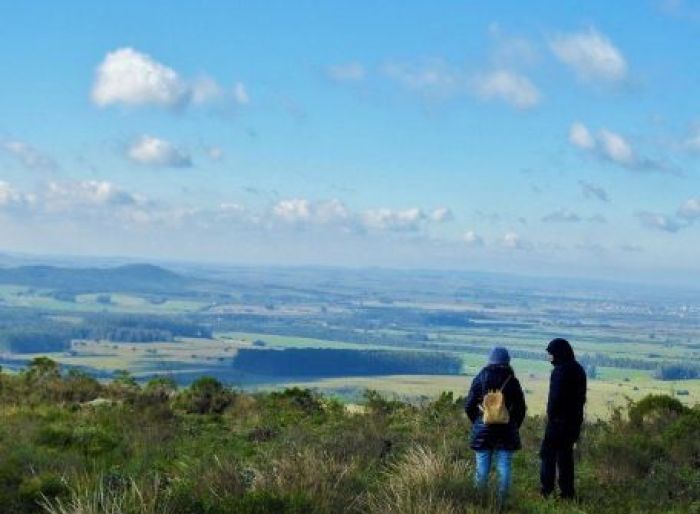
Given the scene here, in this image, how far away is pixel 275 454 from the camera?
32.2 feet

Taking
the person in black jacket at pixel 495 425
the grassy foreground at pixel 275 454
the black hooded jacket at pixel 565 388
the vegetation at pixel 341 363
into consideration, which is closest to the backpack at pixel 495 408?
the person in black jacket at pixel 495 425

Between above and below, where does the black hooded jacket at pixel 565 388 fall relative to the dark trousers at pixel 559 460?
above

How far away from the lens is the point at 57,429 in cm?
1312

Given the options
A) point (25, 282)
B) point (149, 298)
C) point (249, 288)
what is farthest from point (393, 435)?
point (249, 288)

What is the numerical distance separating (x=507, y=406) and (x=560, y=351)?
3.23 ft

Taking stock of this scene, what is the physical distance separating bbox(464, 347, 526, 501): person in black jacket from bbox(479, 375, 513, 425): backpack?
0.05 meters

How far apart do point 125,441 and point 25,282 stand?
149664 mm

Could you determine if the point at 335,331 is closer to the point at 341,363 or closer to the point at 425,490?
the point at 341,363

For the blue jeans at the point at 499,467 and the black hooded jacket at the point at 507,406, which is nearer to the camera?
the blue jeans at the point at 499,467

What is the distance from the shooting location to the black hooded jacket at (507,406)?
9.78m

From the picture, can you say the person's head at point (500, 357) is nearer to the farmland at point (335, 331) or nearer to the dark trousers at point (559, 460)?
the dark trousers at point (559, 460)

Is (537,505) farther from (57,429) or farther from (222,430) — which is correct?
(222,430)

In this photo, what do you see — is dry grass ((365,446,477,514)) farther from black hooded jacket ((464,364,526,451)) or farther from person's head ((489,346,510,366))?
person's head ((489,346,510,366))

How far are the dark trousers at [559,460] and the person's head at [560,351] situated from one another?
0.77m
